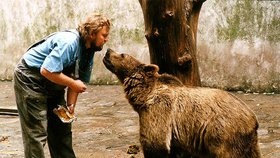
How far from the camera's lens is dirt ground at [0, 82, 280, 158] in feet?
20.9

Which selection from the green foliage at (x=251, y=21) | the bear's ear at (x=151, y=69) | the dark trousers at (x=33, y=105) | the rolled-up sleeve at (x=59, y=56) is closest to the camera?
the rolled-up sleeve at (x=59, y=56)

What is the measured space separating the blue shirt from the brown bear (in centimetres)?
58

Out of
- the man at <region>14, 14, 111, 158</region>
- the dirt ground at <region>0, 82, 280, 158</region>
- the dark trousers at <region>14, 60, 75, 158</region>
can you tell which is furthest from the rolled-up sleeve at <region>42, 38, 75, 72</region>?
the dirt ground at <region>0, 82, 280, 158</region>

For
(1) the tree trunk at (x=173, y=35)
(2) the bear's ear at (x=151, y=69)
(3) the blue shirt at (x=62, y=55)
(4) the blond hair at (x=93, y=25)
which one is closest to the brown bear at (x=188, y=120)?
(2) the bear's ear at (x=151, y=69)

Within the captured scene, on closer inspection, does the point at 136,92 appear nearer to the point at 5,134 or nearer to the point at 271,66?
the point at 5,134

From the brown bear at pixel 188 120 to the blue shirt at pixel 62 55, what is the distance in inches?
22.9

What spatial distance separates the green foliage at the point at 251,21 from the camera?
10.1 m

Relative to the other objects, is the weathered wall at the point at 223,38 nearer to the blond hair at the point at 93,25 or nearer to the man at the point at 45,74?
the man at the point at 45,74

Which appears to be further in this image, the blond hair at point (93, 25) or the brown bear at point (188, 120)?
the blond hair at point (93, 25)

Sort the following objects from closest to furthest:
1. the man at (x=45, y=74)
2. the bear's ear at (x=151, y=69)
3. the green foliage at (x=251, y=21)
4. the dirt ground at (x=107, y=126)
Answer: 1. the man at (x=45, y=74)
2. the bear's ear at (x=151, y=69)
3. the dirt ground at (x=107, y=126)
4. the green foliage at (x=251, y=21)

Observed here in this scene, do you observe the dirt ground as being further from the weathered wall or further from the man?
the man

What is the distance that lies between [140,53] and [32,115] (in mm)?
6632

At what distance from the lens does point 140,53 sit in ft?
37.2

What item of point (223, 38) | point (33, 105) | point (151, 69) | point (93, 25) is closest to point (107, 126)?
point (151, 69)
